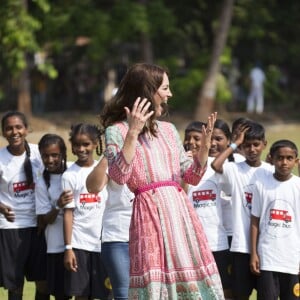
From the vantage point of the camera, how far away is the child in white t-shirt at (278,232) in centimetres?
619

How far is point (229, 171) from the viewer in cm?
652

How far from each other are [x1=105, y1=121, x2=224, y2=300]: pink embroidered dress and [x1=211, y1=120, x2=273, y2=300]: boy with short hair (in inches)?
71.0

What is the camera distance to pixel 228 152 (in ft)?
20.7

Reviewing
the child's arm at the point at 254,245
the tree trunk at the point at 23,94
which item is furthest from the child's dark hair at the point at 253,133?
the tree trunk at the point at 23,94

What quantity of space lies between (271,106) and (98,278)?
21.7m

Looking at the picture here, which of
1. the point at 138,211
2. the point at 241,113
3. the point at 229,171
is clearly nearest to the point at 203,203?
the point at 229,171

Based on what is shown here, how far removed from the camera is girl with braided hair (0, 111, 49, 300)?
6.59 meters

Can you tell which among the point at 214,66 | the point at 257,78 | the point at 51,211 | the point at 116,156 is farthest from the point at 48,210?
the point at 257,78

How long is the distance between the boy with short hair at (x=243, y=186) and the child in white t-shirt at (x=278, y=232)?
12 cm

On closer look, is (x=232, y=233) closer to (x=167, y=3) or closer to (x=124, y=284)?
(x=124, y=284)

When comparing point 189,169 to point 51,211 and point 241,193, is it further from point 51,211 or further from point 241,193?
point 51,211

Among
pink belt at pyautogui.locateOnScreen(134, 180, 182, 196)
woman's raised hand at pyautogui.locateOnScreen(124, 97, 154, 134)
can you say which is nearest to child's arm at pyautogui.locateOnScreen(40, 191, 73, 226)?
pink belt at pyautogui.locateOnScreen(134, 180, 182, 196)

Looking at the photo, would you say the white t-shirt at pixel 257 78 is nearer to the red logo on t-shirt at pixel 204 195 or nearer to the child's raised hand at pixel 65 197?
the red logo on t-shirt at pixel 204 195

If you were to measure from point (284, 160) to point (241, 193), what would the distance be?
444 millimetres
